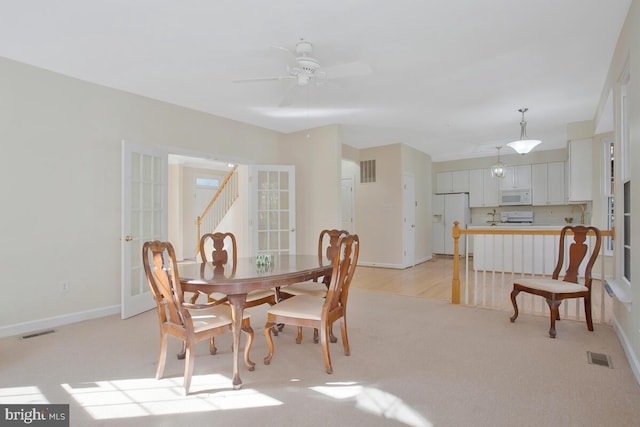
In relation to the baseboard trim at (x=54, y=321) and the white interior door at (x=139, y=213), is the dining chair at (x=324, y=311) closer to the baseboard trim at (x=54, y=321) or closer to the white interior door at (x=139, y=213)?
the white interior door at (x=139, y=213)

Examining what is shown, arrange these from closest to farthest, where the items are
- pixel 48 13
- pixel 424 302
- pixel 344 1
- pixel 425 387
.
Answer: pixel 425 387
pixel 344 1
pixel 48 13
pixel 424 302

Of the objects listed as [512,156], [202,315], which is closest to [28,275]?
[202,315]

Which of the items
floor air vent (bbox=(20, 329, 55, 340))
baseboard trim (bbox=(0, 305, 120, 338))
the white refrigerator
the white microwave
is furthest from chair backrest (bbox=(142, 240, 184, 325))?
the white microwave

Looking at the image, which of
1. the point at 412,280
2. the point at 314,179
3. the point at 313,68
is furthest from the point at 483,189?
the point at 313,68

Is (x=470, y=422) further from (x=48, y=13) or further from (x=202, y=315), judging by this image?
(x=48, y=13)

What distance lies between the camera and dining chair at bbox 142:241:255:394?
2064mm

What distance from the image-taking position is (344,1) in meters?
2.30

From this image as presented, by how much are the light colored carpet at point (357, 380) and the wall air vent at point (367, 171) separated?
14.5 ft

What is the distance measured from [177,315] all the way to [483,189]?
8.12 metres

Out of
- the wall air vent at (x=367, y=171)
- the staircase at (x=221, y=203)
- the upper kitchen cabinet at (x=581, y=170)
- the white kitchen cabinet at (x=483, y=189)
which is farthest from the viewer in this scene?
the white kitchen cabinet at (x=483, y=189)

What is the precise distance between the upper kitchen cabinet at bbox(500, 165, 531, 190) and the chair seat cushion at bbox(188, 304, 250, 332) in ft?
25.3

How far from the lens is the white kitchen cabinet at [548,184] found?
24.1 ft

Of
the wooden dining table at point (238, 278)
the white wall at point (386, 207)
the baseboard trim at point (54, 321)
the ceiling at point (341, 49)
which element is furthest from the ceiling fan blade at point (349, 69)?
the white wall at point (386, 207)

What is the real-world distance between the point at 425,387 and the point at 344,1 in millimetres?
2681
